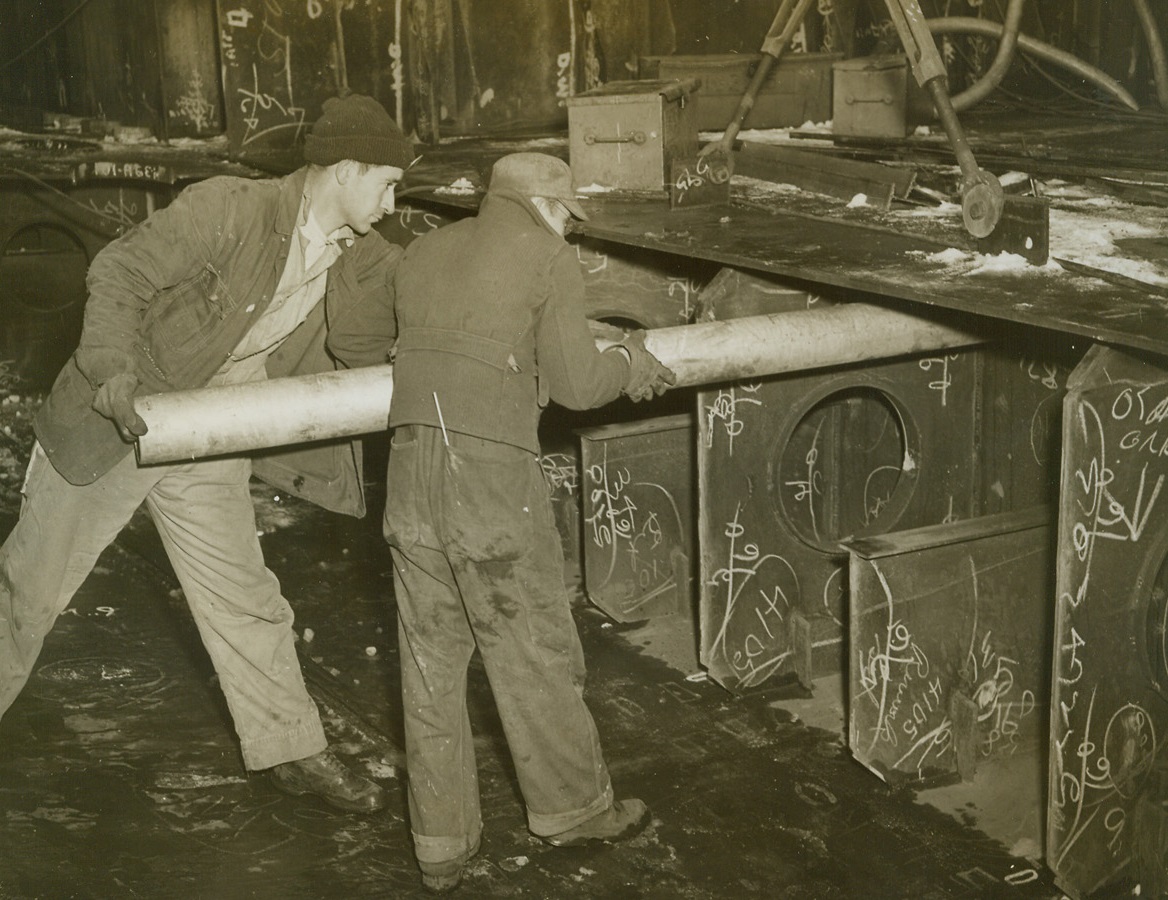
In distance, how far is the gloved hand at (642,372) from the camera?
377cm

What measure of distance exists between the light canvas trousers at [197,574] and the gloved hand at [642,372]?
1.27 meters

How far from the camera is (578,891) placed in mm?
3834

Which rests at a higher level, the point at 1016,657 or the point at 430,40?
the point at 430,40

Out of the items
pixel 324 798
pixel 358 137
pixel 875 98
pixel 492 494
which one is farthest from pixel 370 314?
pixel 875 98

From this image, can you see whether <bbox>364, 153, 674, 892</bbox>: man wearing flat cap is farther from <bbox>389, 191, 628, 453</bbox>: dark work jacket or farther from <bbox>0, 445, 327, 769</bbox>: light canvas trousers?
<bbox>0, 445, 327, 769</bbox>: light canvas trousers

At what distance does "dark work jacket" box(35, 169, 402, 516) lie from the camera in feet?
12.0

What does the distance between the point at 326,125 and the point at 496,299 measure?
28.3 inches

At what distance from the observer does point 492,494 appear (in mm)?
3641

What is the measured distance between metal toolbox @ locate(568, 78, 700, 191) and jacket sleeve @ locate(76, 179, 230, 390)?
249 centimetres

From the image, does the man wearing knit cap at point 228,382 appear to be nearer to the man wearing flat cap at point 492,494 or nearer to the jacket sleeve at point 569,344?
the man wearing flat cap at point 492,494

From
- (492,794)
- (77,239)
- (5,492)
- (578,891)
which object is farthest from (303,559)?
(77,239)

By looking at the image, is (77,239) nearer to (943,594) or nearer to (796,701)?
(796,701)

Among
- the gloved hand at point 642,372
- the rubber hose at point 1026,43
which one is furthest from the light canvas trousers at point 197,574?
the rubber hose at point 1026,43

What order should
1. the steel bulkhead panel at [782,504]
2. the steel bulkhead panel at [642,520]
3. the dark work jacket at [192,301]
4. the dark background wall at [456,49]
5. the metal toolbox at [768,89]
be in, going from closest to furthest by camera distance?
the dark work jacket at [192,301] → the steel bulkhead panel at [782,504] → the steel bulkhead panel at [642,520] → the metal toolbox at [768,89] → the dark background wall at [456,49]
